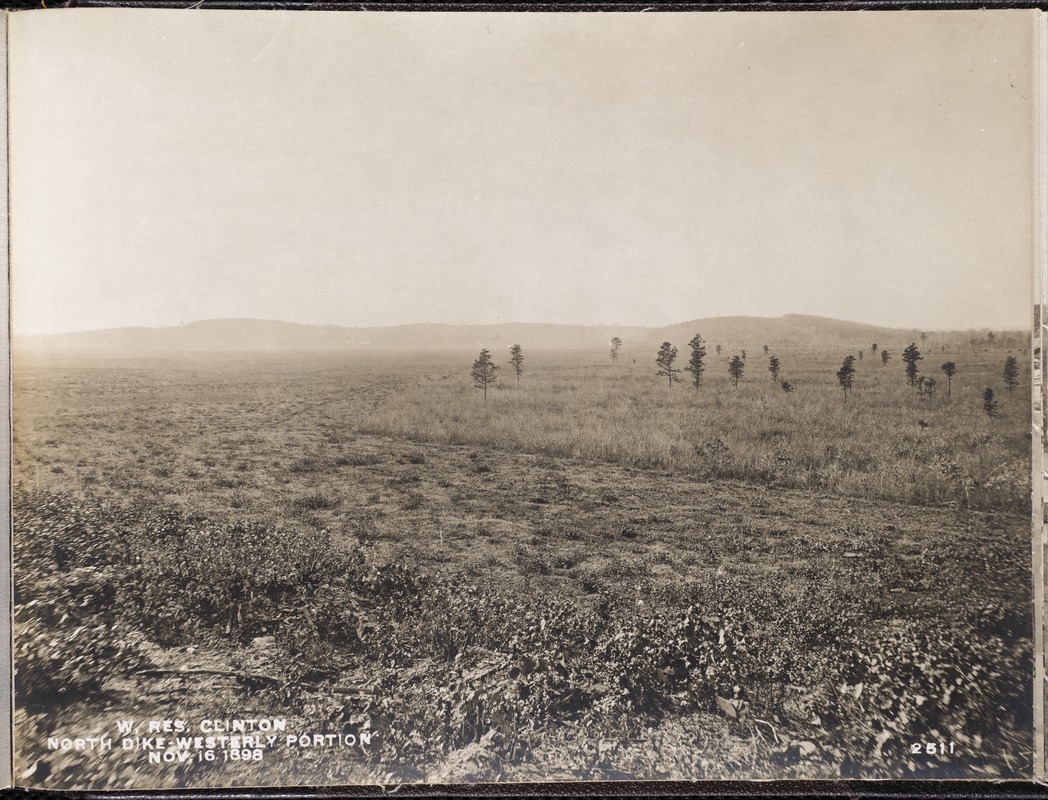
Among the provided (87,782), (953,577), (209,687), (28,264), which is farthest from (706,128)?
(87,782)

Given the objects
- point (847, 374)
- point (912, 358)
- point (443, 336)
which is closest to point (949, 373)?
point (912, 358)

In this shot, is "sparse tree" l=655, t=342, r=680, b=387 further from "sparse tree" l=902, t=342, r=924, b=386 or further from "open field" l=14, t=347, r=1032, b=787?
"sparse tree" l=902, t=342, r=924, b=386

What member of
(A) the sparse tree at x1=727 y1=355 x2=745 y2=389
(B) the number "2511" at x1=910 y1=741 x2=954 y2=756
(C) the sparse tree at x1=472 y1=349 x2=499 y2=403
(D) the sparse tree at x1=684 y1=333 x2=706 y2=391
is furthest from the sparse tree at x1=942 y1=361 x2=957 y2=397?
(C) the sparse tree at x1=472 y1=349 x2=499 y2=403

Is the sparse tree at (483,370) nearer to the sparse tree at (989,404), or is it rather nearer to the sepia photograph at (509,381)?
the sepia photograph at (509,381)

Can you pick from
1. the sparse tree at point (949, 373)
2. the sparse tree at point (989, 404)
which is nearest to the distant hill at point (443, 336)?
the sparse tree at point (949, 373)

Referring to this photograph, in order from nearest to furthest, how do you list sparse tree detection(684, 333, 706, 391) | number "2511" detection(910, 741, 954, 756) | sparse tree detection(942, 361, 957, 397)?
number "2511" detection(910, 741, 954, 756) < sparse tree detection(942, 361, 957, 397) < sparse tree detection(684, 333, 706, 391)

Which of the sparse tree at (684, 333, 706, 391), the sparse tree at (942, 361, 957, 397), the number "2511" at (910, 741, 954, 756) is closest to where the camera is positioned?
the number "2511" at (910, 741, 954, 756)
